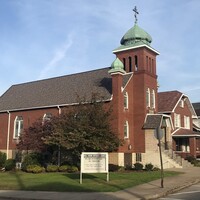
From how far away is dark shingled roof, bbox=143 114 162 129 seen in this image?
33625 millimetres

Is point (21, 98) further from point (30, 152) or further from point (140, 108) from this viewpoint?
point (140, 108)

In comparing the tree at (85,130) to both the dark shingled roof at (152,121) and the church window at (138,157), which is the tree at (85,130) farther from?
the church window at (138,157)

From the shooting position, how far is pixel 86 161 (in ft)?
65.9

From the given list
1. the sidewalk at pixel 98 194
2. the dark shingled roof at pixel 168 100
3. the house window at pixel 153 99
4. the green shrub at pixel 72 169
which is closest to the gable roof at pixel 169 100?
the dark shingled roof at pixel 168 100

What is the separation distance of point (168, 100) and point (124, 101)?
1035 centimetres

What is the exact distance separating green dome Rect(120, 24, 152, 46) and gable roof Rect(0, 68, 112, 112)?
3.90 m

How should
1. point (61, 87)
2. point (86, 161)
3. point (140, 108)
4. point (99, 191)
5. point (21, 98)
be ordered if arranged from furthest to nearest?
1. point (21, 98)
2. point (61, 87)
3. point (140, 108)
4. point (86, 161)
5. point (99, 191)

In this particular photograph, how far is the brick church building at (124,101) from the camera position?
108ft

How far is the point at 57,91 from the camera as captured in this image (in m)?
40.3

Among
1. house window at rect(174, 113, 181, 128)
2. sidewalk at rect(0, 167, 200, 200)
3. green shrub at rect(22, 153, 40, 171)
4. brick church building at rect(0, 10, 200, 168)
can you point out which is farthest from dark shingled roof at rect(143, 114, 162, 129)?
sidewalk at rect(0, 167, 200, 200)

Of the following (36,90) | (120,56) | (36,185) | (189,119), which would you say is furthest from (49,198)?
(189,119)

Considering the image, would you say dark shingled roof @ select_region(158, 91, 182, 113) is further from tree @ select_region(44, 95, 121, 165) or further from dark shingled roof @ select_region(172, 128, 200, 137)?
tree @ select_region(44, 95, 121, 165)


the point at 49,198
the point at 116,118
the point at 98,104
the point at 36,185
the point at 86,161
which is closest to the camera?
the point at 49,198

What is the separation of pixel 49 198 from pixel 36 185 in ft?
14.4
